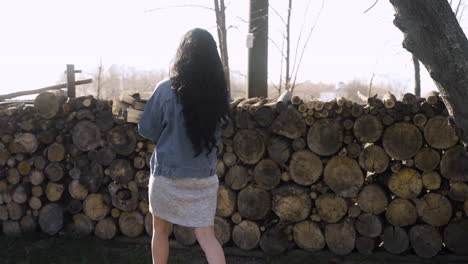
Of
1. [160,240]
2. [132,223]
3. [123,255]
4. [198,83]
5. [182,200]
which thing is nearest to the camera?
[198,83]

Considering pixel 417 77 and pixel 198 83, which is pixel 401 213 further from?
pixel 417 77

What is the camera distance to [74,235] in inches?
183

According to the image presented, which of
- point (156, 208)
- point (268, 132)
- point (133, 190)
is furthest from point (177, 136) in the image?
point (133, 190)

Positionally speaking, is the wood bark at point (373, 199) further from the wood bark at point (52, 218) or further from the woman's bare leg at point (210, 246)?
the wood bark at point (52, 218)

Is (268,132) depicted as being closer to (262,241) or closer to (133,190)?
(262,241)

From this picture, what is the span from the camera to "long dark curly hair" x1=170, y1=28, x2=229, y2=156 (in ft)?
9.27

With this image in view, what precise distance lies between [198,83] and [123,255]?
7.24ft

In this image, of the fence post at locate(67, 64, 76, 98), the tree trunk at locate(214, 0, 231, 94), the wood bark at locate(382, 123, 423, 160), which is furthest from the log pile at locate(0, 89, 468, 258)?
the tree trunk at locate(214, 0, 231, 94)

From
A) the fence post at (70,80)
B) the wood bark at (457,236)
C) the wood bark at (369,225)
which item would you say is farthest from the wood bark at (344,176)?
the fence post at (70,80)

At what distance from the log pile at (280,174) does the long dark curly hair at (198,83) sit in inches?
50.5

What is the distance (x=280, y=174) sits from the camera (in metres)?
4.19

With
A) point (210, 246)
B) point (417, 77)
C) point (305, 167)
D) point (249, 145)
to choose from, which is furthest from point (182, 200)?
point (417, 77)

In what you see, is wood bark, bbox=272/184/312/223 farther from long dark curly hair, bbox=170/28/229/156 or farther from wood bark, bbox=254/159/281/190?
long dark curly hair, bbox=170/28/229/156

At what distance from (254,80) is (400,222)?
10.3ft
